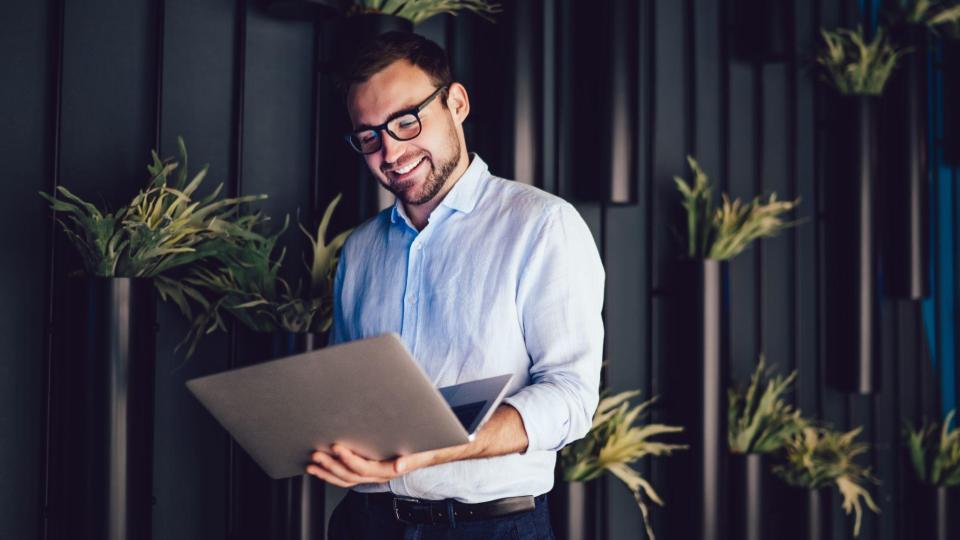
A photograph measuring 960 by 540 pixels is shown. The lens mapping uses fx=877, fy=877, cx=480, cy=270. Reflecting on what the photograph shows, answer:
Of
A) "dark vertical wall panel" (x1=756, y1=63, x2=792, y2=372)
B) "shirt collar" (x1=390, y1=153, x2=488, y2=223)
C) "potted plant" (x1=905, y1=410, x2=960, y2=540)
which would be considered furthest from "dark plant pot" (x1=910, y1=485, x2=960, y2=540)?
"shirt collar" (x1=390, y1=153, x2=488, y2=223)

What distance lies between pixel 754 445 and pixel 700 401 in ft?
1.21

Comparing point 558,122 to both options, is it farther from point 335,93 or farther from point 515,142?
point 335,93

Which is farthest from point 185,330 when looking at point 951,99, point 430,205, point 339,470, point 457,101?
point 951,99

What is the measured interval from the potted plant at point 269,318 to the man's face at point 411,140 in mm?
585

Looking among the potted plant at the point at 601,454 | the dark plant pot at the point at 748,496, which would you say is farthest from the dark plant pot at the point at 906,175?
the potted plant at the point at 601,454

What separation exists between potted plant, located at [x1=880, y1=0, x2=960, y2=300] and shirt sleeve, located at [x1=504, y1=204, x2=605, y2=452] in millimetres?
2613

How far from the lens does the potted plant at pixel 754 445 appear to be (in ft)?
10.5

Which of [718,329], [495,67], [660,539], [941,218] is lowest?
[660,539]

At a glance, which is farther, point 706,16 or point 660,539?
point 706,16

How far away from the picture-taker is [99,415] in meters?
2.01

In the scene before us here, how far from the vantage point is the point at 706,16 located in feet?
12.0

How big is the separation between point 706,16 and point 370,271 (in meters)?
2.37

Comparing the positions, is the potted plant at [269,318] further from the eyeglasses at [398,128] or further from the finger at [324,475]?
the finger at [324,475]

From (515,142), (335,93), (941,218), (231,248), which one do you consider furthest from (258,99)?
(941,218)
